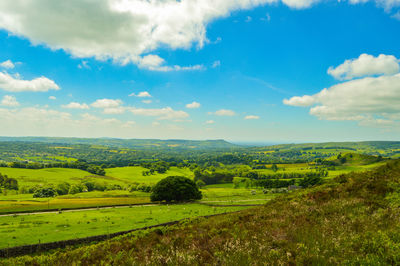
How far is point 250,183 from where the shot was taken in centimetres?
14650

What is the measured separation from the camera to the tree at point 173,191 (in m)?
70.2

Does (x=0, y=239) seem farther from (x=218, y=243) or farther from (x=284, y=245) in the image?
(x=284, y=245)

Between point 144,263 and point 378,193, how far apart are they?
19.1 metres

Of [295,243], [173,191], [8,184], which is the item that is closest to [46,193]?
[8,184]

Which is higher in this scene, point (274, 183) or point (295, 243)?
point (295, 243)

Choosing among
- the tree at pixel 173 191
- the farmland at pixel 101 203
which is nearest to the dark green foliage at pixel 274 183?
the farmland at pixel 101 203

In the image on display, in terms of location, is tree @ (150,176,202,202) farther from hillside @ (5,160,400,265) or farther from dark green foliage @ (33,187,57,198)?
dark green foliage @ (33,187,57,198)

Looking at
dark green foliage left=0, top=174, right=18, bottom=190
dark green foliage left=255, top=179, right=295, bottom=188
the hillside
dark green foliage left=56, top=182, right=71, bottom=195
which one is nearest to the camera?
the hillside

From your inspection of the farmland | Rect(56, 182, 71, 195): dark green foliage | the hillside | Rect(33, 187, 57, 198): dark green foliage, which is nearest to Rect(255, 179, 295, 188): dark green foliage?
the farmland

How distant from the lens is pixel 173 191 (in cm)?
7044

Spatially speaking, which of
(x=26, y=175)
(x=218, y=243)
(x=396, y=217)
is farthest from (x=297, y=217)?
(x=26, y=175)

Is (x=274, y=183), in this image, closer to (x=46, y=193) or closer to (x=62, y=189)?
(x=46, y=193)

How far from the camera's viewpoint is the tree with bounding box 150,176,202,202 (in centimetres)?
7025

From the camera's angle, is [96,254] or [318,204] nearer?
[96,254]
